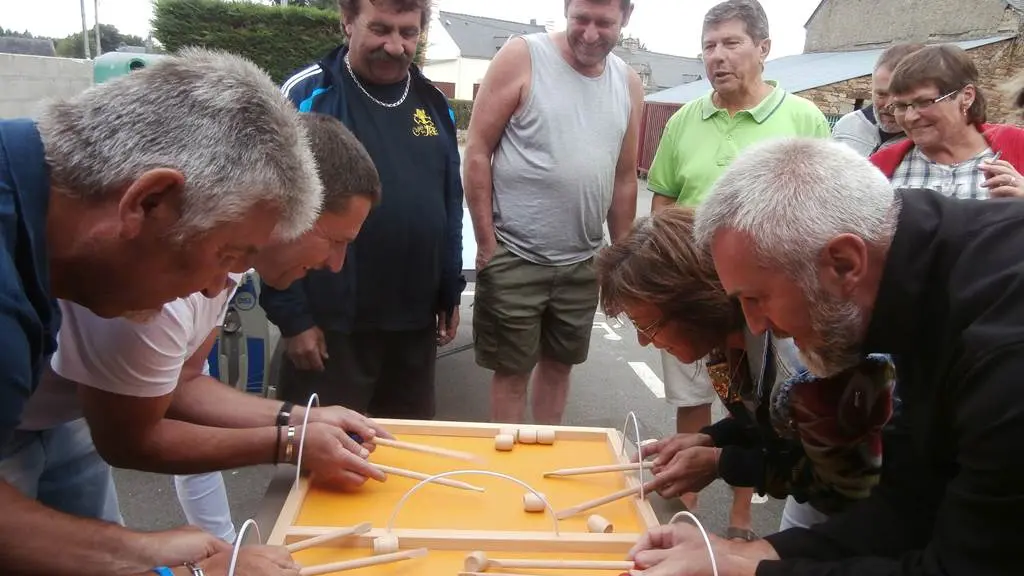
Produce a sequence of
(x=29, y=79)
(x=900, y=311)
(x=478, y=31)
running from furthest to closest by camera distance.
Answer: (x=478, y=31)
(x=29, y=79)
(x=900, y=311)

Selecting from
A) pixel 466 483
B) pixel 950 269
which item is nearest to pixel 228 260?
pixel 466 483

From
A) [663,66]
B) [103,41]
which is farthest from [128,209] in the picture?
[663,66]

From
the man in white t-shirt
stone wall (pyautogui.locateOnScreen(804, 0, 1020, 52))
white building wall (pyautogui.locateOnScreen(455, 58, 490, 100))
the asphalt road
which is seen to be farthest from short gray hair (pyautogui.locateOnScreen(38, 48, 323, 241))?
white building wall (pyautogui.locateOnScreen(455, 58, 490, 100))

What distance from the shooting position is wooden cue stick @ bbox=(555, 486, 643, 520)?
1.52 metres

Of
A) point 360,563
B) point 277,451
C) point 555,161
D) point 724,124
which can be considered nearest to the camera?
point 360,563

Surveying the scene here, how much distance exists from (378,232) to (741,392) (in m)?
1.23

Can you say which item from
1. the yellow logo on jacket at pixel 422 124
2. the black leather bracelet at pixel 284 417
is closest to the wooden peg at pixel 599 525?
the black leather bracelet at pixel 284 417

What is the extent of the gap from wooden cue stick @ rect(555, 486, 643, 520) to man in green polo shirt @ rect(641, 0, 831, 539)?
127 centimetres

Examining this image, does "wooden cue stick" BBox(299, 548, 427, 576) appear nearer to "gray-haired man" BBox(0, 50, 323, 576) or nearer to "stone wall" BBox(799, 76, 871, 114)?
"gray-haired man" BBox(0, 50, 323, 576)

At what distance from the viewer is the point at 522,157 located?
275 cm

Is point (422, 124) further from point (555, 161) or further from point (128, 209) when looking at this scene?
point (128, 209)

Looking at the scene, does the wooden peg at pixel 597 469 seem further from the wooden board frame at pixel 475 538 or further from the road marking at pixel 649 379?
the road marking at pixel 649 379

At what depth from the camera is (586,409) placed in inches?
168

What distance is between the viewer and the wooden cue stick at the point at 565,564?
4.27ft
